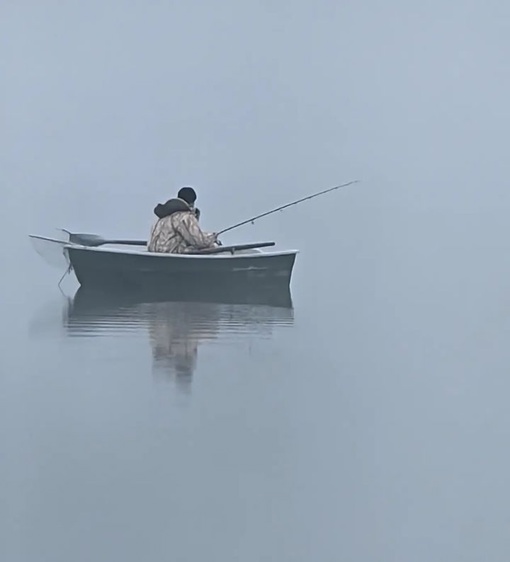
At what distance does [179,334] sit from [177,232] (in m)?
2.97

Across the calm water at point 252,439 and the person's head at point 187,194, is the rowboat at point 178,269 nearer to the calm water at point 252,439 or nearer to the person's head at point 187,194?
the person's head at point 187,194

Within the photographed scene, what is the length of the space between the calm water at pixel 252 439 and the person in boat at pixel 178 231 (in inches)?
74.6

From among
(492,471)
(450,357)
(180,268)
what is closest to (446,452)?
(492,471)

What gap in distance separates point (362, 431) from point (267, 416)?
416 millimetres

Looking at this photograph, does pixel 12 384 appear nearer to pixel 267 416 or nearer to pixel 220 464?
pixel 267 416

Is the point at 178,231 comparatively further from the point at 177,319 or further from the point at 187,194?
the point at 177,319

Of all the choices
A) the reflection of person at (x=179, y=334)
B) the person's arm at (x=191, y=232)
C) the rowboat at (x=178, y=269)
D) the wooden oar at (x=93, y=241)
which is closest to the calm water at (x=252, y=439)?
the reflection of person at (x=179, y=334)

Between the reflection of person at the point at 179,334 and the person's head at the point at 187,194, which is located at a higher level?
the person's head at the point at 187,194

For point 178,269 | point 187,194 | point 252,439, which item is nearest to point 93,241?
point 187,194

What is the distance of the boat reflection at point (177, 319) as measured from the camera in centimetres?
659

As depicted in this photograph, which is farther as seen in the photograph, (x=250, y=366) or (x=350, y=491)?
(x=250, y=366)

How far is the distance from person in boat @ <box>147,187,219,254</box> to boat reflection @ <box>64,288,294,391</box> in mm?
480

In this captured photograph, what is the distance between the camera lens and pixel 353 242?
21.7 meters

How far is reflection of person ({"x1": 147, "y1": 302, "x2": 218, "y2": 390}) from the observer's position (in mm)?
6105
